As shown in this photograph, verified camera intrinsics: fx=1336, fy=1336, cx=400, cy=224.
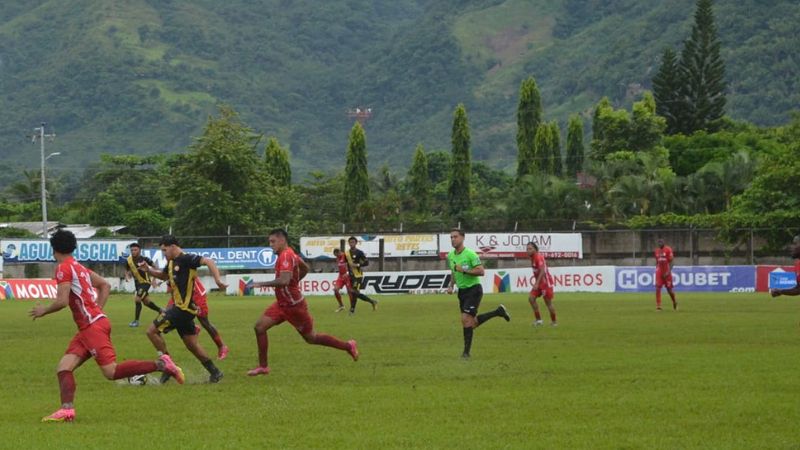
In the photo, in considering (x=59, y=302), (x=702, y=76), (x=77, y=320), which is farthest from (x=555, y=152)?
(x=59, y=302)

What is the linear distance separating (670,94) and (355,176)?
33.6m

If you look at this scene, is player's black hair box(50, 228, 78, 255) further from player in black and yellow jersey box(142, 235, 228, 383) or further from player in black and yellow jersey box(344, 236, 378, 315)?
player in black and yellow jersey box(344, 236, 378, 315)

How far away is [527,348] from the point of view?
74.9 ft

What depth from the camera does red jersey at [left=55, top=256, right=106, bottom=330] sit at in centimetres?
1341

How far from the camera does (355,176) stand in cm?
10519

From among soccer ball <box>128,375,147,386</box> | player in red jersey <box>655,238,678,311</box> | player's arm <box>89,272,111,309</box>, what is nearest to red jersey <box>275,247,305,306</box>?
soccer ball <box>128,375,147,386</box>

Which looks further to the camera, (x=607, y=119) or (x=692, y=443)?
(x=607, y=119)

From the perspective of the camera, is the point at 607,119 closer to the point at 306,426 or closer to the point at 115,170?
the point at 115,170

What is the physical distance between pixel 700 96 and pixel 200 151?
54370 mm

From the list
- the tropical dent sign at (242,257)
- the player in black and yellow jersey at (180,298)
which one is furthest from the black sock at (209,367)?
the tropical dent sign at (242,257)

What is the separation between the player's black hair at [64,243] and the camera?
518 inches

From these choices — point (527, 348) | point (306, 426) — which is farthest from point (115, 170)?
point (306, 426)

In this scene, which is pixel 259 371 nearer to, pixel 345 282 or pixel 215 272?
pixel 215 272

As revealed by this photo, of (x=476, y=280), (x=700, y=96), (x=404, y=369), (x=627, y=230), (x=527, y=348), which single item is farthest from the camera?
(x=700, y=96)
